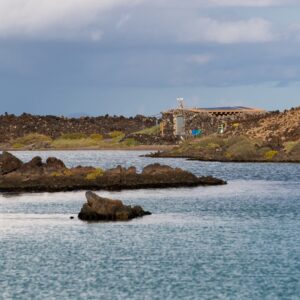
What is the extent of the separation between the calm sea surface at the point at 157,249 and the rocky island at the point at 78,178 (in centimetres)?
651

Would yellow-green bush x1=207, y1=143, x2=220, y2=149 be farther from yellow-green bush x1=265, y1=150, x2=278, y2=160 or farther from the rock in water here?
the rock in water

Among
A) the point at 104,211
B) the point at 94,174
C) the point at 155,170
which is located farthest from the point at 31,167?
the point at 104,211

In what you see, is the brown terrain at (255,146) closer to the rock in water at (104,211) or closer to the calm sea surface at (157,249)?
the calm sea surface at (157,249)

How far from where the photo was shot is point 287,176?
389 ft

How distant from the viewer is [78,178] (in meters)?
102

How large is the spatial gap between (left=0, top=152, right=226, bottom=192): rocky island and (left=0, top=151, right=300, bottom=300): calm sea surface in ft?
21.4

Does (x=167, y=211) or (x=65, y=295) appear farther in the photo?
(x=167, y=211)

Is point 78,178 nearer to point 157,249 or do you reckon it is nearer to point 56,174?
point 56,174

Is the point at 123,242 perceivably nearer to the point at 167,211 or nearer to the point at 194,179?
the point at 167,211

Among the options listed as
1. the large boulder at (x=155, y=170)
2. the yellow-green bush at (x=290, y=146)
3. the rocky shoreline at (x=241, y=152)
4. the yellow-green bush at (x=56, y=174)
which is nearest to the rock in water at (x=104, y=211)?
the yellow-green bush at (x=56, y=174)

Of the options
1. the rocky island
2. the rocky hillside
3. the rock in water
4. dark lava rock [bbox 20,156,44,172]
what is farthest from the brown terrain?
the rock in water

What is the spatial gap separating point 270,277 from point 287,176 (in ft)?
227

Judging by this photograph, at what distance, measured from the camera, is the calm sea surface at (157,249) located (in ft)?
156

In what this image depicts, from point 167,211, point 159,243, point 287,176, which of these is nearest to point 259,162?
point 287,176
